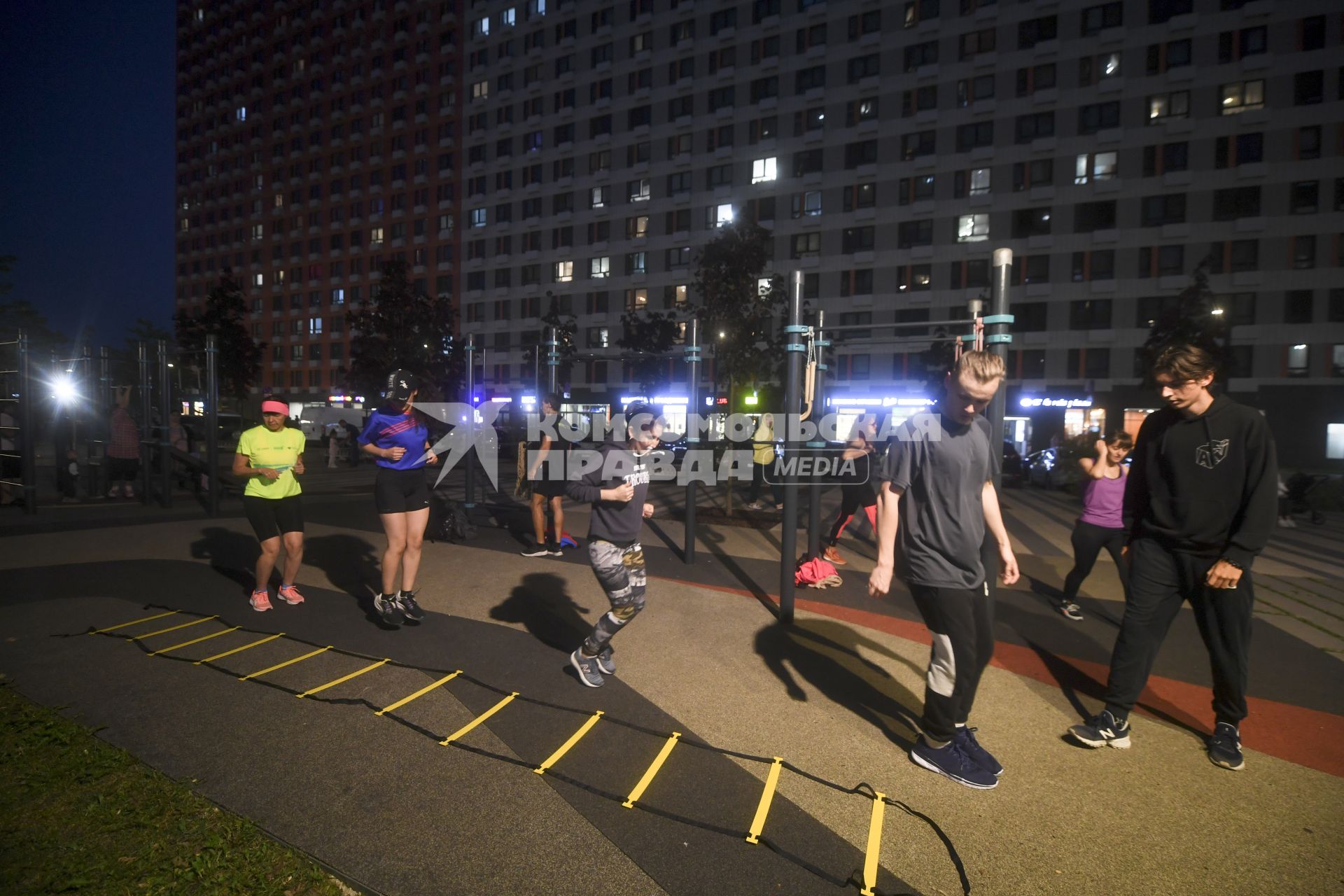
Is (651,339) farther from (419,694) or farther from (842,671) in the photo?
(419,694)

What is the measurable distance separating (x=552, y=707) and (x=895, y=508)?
238cm

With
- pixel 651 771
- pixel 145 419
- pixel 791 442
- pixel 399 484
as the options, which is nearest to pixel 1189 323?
pixel 791 442

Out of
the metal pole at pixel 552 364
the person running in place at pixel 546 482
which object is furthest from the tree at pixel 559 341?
the person running in place at pixel 546 482

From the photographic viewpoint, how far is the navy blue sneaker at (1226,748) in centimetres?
345

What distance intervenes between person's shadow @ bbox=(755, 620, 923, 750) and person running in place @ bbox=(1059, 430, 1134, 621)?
243 cm

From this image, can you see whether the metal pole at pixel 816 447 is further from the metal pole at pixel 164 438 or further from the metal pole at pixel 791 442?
the metal pole at pixel 164 438

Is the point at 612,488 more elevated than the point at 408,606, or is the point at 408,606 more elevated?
the point at 612,488

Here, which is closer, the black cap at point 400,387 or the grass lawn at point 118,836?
the grass lawn at point 118,836

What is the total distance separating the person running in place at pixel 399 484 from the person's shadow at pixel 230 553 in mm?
2097

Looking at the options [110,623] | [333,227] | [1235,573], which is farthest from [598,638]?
[333,227]

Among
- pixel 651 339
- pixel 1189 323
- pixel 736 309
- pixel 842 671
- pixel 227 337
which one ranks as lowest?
pixel 842 671

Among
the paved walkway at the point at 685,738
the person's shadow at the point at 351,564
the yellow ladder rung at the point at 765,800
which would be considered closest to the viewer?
the paved walkway at the point at 685,738

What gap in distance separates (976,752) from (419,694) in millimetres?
3301

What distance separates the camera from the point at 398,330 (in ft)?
115
